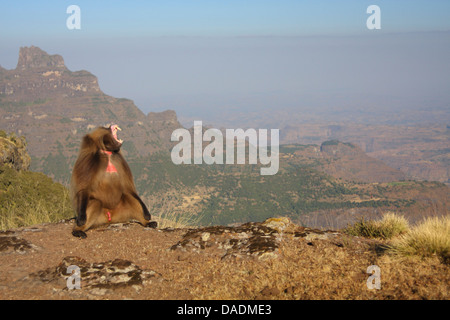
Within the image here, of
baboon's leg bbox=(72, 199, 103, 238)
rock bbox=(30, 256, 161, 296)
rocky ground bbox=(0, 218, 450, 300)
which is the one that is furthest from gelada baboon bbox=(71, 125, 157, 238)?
rock bbox=(30, 256, 161, 296)

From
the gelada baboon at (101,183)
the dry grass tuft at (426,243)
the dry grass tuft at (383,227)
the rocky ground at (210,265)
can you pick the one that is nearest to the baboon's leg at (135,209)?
the gelada baboon at (101,183)

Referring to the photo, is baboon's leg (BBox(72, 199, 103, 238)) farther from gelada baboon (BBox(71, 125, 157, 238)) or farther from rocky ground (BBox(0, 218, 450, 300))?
rocky ground (BBox(0, 218, 450, 300))

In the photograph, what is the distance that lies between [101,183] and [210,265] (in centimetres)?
334

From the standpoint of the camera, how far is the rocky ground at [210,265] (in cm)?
561

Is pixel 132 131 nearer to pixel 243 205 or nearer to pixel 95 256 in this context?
pixel 243 205

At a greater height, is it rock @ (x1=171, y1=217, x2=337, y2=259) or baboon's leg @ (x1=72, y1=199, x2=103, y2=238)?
baboon's leg @ (x1=72, y1=199, x2=103, y2=238)

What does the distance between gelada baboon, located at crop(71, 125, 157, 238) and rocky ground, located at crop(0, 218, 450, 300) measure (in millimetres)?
348

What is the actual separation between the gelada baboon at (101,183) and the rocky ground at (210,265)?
348 millimetres

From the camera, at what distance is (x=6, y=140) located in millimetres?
20859

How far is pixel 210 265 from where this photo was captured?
682 cm

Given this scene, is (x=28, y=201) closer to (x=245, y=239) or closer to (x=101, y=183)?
(x=101, y=183)

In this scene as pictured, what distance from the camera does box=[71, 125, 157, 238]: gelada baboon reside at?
27.8 ft

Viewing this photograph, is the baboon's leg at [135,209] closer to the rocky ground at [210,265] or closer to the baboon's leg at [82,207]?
the rocky ground at [210,265]
